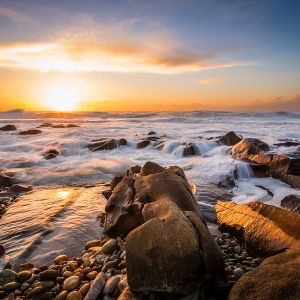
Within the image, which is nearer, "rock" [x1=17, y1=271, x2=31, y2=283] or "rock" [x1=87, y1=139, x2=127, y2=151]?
"rock" [x1=17, y1=271, x2=31, y2=283]

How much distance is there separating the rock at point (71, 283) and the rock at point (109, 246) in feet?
2.52

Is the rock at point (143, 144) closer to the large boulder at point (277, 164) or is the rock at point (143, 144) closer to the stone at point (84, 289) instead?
the large boulder at point (277, 164)

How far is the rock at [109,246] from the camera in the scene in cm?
468

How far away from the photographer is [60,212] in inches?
264

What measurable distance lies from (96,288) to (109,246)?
107 cm

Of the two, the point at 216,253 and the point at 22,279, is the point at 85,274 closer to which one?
the point at 22,279

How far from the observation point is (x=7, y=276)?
13.4ft

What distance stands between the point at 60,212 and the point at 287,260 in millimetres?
4802

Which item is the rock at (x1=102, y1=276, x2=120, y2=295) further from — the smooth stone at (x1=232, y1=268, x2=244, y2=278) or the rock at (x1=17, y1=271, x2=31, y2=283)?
the smooth stone at (x1=232, y1=268, x2=244, y2=278)

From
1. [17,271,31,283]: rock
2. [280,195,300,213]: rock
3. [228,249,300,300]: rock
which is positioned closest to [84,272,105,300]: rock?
[17,271,31,283]: rock

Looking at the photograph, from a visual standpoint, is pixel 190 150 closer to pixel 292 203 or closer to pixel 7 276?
pixel 292 203

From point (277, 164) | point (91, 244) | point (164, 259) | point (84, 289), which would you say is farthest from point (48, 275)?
point (277, 164)

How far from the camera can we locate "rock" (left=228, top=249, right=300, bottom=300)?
2.67m

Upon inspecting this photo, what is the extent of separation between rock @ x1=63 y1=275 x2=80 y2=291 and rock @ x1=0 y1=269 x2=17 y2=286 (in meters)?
0.74
